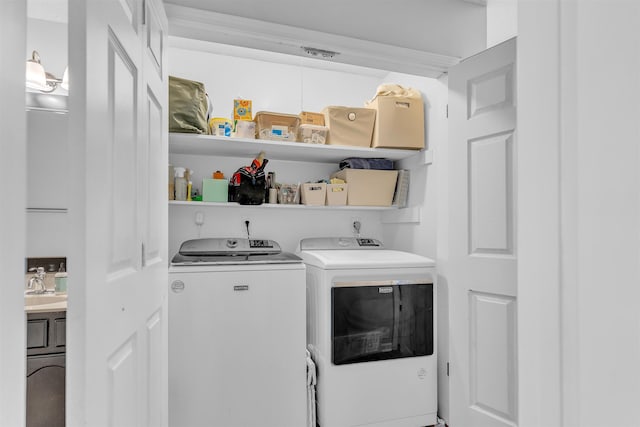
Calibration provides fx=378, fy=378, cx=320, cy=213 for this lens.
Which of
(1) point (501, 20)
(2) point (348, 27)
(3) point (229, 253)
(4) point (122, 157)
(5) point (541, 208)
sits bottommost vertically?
(3) point (229, 253)

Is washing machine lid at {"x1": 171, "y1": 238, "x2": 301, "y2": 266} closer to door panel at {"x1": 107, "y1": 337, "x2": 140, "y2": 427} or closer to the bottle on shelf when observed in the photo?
the bottle on shelf

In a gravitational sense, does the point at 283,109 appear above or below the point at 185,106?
above

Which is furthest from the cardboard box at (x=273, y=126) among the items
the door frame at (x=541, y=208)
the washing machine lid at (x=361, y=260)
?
the door frame at (x=541, y=208)

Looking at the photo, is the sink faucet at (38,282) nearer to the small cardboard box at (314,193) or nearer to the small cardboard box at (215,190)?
the small cardboard box at (215,190)

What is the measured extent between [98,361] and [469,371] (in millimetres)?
1674

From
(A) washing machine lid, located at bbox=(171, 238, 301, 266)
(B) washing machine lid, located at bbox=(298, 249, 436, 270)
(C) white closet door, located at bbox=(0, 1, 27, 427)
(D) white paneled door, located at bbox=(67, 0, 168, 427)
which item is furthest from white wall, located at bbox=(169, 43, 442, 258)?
(C) white closet door, located at bbox=(0, 1, 27, 427)

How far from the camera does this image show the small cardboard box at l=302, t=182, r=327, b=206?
102 inches

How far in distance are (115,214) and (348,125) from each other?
1899 millimetres

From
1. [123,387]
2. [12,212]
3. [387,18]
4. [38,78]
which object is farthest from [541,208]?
[38,78]

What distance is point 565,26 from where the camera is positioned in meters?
0.60

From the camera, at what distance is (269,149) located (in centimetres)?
248

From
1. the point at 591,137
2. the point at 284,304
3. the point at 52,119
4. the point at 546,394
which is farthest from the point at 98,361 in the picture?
the point at 52,119

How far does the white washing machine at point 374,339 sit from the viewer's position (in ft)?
7.02

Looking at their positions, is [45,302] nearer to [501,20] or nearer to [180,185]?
[180,185]
